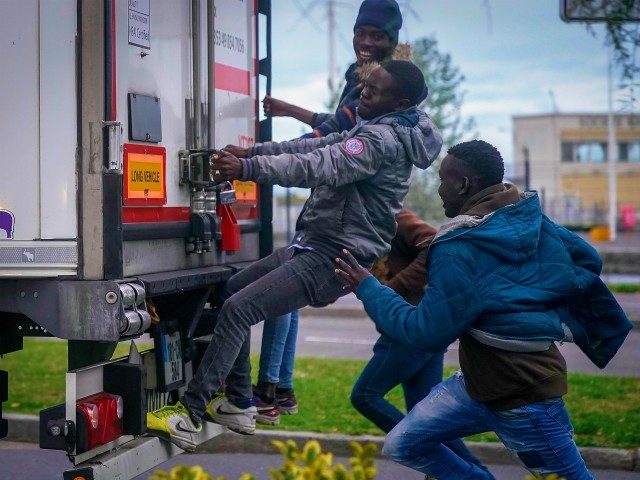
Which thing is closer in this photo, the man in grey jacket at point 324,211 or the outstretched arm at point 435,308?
the outstretched arm at point 435,308

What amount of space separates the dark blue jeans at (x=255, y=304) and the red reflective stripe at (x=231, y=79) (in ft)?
3.61

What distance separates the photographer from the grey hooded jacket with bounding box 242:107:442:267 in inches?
187

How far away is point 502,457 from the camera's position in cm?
713

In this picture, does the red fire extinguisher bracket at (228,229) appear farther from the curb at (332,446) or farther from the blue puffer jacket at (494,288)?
the curb at (332,446)

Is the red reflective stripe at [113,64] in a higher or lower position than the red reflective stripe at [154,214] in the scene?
higher

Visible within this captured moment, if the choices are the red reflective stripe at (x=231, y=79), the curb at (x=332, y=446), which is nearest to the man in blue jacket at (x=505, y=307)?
the red reflective stripe at (x=231, y=79)

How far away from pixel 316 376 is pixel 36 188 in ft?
18.1

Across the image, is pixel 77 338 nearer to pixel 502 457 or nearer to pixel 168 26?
pixel 168 26

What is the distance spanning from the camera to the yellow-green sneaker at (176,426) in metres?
4.85

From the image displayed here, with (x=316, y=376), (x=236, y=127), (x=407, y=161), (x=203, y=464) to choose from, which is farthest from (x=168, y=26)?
(x=316, y=376)

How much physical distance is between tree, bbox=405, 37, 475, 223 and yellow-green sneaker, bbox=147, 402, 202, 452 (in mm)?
13572

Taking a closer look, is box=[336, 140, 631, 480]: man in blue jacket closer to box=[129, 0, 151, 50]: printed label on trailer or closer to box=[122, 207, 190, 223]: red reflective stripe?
box=[122, 207, 190, 223]: red reflective stripe

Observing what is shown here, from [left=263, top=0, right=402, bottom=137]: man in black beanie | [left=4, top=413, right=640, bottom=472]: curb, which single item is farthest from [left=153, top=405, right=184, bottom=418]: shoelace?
[left=4, top=413, right=640, bottom=472]: curb

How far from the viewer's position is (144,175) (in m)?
4.84
